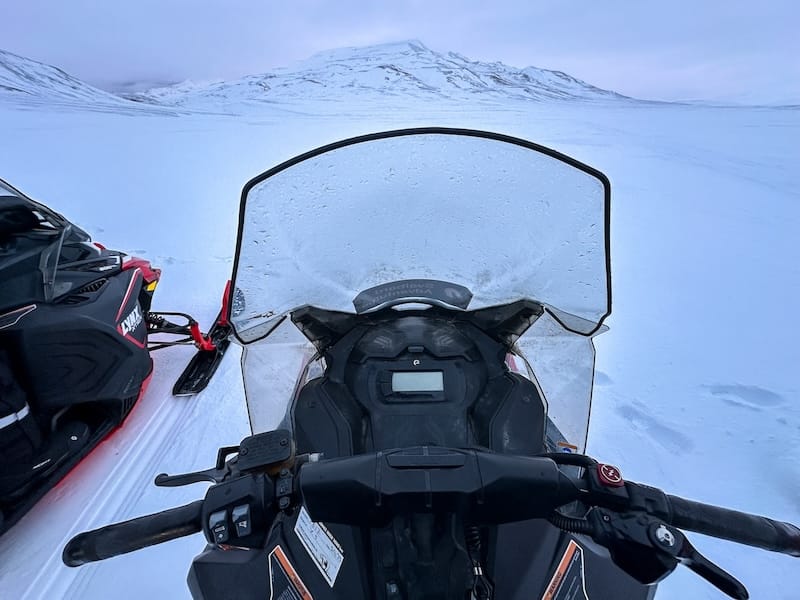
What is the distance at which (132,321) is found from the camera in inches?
105

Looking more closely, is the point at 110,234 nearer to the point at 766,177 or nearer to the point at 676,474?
the point at 676,474

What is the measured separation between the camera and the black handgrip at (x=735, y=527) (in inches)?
36.7

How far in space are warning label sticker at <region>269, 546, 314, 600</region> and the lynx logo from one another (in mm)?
1909

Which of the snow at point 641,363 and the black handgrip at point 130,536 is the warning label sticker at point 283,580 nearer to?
the black handgrip at point 130,536

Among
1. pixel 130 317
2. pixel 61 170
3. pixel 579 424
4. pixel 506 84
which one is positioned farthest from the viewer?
pixel 506 84

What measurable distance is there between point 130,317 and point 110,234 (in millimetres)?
4654

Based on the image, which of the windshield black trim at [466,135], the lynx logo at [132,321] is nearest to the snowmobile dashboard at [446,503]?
the windshield black trim at [466,135]

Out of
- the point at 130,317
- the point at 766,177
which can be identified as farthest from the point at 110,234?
the point at 766,177

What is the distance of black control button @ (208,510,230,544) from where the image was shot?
0.93m

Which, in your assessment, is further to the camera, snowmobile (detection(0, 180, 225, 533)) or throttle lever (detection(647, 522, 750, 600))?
snowmobile (detection(0, 180, 225, 533))

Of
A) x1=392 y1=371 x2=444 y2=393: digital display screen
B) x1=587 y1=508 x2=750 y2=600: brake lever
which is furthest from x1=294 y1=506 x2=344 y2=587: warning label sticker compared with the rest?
x1=587 y1=508 x2=750 y2=600: brake lever

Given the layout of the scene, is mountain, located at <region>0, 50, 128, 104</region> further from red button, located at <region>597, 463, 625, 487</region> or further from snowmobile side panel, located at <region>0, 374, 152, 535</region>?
red button, located at <region>597, 463, 625, 487</region>

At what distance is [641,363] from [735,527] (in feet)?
8.82

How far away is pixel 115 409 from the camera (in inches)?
101
